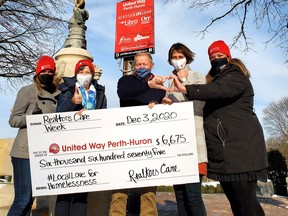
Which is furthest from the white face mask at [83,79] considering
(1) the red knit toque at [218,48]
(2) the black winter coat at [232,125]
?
(1) the red knit toque at [218,48]

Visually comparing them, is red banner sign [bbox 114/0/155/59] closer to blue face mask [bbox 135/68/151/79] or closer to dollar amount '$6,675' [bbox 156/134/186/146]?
blue face mask [bbox 135/68/151/79]

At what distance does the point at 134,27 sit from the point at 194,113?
12477mm

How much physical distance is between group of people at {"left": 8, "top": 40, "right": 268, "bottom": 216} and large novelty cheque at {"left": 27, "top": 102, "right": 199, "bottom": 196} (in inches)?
3.9

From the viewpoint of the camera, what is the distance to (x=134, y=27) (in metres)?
14.5

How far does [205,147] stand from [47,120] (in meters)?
1.39

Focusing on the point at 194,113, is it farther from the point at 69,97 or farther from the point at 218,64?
the point at 69,97

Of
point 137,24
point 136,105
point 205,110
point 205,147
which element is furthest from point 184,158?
point 137,24

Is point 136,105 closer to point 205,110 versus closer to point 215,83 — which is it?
point 205,110

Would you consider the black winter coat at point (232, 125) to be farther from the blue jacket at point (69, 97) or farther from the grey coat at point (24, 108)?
the grey coat at point (24, 108)

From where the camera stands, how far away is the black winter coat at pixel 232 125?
2.24 m

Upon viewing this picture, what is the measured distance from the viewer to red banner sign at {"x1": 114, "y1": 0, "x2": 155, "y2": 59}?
554 inches

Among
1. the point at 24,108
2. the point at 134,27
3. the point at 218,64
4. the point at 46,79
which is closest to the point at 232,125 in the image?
the point at 218,64

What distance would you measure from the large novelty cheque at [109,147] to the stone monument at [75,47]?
1.31 m

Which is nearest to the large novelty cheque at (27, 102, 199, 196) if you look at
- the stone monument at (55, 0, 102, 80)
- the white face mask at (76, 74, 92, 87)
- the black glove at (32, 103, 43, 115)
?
the black glove at (32, 103, 43, 115)
